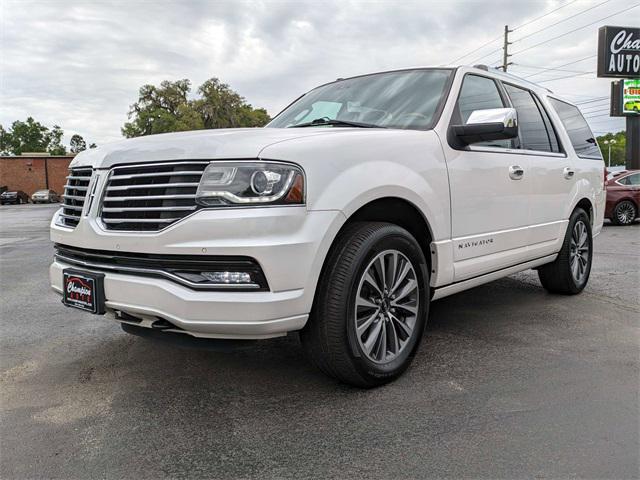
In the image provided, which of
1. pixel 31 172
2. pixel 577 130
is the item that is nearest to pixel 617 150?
pixel 31 172

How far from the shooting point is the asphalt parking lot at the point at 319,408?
2.20 meters

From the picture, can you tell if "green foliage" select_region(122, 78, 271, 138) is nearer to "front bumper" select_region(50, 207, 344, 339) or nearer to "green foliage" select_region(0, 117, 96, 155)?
"green foliage" select_region(0, 117, 96, 155)

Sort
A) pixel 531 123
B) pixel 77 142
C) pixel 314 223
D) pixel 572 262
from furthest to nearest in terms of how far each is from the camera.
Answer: pixel 77 142 → pixel 572 262 → pixel 531 123 → pixel 314 223

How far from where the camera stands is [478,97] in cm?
392

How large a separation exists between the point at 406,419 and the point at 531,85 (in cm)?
356

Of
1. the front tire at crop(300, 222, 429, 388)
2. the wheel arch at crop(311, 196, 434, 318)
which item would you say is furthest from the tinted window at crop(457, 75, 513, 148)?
the front tire at crop(300, 222, 429, 388)

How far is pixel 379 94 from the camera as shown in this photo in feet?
12.5

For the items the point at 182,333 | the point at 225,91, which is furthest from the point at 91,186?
the point at 225,91

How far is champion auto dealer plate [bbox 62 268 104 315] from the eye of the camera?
2.68 m

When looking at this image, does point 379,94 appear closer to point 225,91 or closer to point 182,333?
point 182,333

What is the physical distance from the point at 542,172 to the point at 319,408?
2.81m

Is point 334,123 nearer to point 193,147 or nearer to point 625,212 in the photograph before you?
A: point 193,147

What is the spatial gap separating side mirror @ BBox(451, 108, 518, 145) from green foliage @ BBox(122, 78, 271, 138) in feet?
170

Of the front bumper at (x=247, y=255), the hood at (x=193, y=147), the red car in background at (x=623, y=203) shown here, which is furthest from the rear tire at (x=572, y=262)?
the red car in background at (x=623, y=203)
